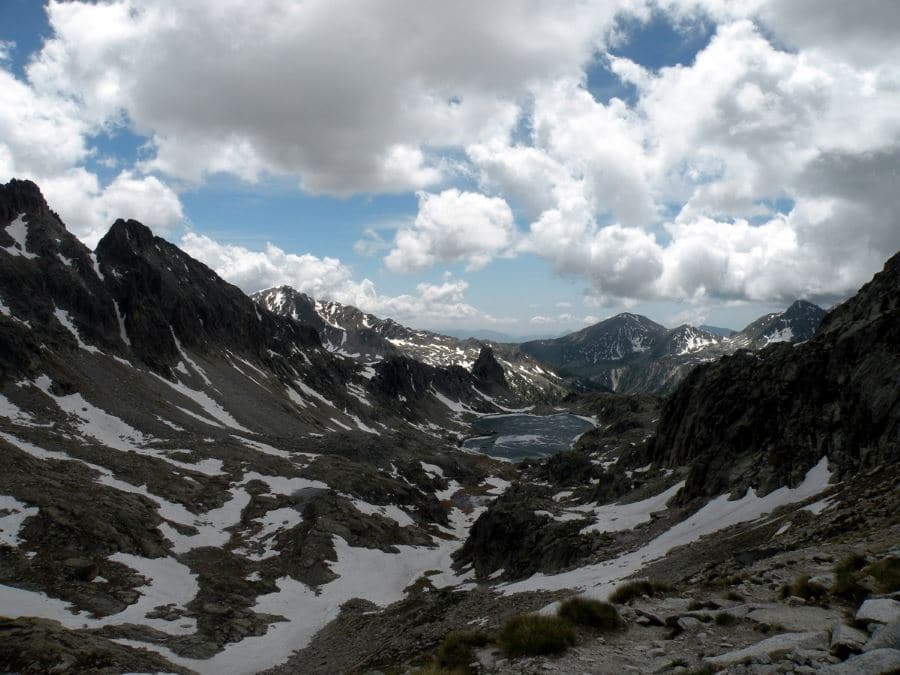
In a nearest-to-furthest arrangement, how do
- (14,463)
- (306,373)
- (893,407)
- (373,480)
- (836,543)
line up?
(836,543) < (893,407) < (14,463) < (373,480) < (306,373)

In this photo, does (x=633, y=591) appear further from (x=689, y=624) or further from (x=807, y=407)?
(x=807, y=407)

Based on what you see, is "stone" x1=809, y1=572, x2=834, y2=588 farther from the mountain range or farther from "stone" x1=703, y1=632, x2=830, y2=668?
"stone" x1=703, y1=632, x2=830, y2=668

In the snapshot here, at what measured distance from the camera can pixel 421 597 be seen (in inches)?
1625

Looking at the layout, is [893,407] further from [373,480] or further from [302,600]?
[373,480]

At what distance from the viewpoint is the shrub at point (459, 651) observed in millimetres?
12000

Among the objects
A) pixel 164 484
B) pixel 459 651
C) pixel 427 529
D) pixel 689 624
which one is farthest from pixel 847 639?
pixel 164 484

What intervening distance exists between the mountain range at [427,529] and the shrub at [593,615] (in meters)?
0.29

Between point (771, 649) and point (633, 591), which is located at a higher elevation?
point (771, 649)

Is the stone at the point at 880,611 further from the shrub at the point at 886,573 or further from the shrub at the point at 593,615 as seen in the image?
the shrub at the point at 593,615

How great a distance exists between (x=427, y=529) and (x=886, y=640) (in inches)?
2949

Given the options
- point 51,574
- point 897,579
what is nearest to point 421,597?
point 51,574

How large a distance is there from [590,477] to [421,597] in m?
55.3

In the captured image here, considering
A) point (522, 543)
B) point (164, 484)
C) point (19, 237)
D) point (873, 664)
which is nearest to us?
point (873, 664)

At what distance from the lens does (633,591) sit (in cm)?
1525
